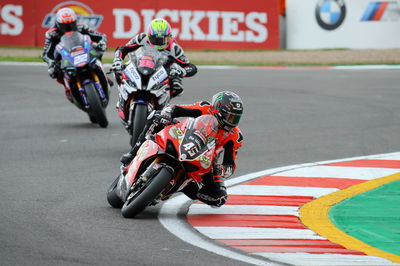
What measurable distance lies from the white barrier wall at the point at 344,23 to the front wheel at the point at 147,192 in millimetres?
16753

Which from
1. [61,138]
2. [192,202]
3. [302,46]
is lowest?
[302,46]

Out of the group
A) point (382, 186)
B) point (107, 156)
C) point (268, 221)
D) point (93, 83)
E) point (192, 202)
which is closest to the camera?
point (268, 221)

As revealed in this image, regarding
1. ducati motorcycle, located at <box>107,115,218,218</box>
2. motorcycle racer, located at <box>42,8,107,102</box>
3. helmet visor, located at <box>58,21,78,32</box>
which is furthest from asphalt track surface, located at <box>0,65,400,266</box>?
helmet visor, located at <box>58,21,78,32</box>

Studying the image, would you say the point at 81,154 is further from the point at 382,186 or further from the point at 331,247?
the point at 331,247

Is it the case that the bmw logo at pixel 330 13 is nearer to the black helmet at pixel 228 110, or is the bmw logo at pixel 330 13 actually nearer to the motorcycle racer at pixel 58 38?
the motorcycle racer at pixel 58 38

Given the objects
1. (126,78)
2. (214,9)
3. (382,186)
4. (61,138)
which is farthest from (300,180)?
(214,9)

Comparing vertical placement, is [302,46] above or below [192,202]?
below

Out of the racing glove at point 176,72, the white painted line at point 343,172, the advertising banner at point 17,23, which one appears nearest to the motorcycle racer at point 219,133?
the white painted line at point 343,172

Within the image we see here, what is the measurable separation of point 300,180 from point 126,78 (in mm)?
2612

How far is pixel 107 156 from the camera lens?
37.2 ft

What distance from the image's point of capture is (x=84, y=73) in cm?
1384

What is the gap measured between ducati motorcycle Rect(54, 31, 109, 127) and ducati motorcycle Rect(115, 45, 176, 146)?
2.44 m

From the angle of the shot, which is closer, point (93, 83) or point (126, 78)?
point (126, 78)

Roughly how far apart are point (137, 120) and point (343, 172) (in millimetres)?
2437
